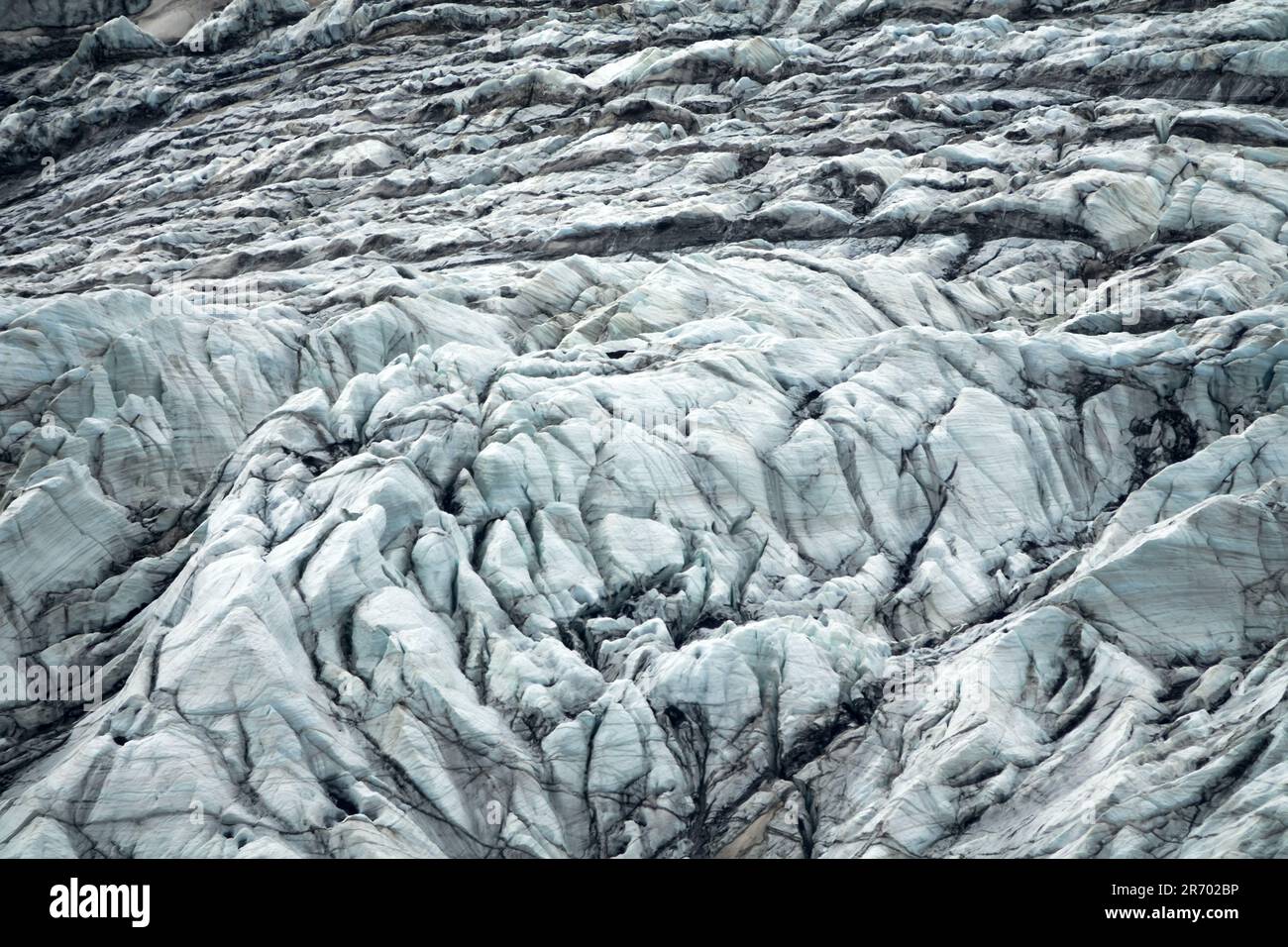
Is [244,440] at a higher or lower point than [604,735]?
higher

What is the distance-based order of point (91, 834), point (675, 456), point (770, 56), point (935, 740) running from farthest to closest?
point (770, 56), point (675, 456), point (935, 740), point (91, 834)

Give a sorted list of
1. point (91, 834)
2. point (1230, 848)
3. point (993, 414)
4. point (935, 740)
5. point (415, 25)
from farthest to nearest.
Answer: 1. point (415, 25)
2. point (993, 414)
3. point (935, 740)
4. point (91, 834)
5. point (1230, 848)

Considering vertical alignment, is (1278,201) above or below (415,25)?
below

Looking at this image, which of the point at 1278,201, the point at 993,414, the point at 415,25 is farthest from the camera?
the point at 415,25

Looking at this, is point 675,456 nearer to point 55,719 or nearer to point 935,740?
point 935,740

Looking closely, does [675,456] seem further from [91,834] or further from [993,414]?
[91,834]

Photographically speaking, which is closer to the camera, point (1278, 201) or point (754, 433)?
point (754, 433)

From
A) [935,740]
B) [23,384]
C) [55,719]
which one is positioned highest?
[23,384]

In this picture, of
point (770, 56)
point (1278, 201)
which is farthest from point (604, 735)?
point (770, 56)

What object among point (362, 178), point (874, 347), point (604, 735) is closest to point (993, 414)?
point (874, 347)
